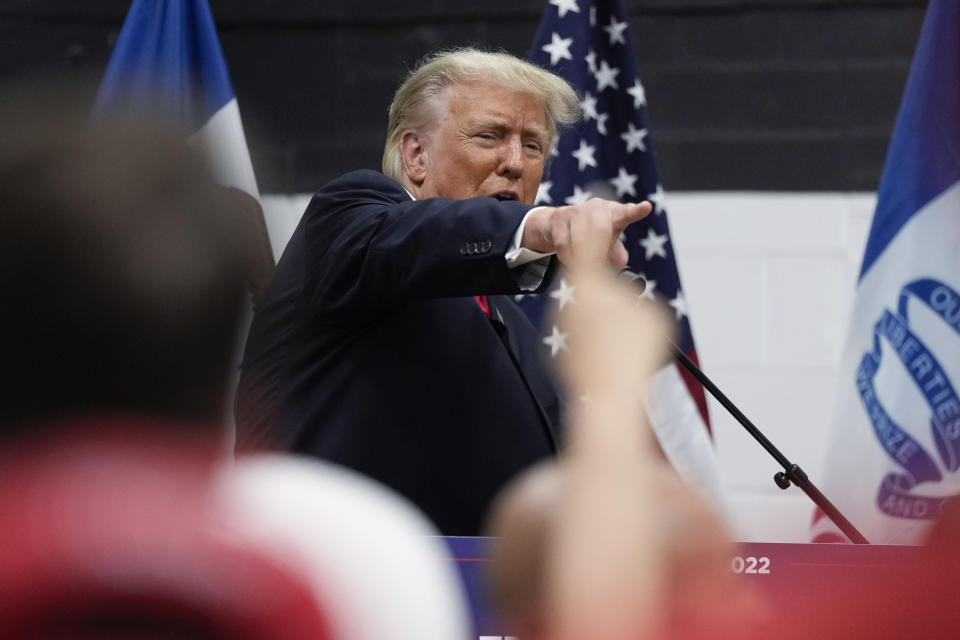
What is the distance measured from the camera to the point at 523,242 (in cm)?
136

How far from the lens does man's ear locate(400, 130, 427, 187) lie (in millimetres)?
1954

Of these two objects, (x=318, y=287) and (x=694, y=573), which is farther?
(x=318, y=287)

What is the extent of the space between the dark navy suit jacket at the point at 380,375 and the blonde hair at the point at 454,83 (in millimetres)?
334

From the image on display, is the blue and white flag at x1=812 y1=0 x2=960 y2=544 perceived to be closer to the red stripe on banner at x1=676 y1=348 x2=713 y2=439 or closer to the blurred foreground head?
the red stripe on banner at x1=676 y1=348 x2=713 y2=439

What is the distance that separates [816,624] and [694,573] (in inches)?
3.0

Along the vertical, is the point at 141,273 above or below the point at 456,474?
above

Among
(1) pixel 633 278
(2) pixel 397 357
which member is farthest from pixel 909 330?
(1) pixel 633 278

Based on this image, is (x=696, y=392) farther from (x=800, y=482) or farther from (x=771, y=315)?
(x=800, y=482)

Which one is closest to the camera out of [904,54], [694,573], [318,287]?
[694,573]

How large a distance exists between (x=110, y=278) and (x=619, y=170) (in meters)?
2.13

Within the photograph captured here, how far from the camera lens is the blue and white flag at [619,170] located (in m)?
2.41

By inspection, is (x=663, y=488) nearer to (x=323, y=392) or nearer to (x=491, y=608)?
(x=491, y=608)

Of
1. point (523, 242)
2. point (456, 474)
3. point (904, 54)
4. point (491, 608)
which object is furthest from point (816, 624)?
point (904, 54)

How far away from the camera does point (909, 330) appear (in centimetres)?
227
